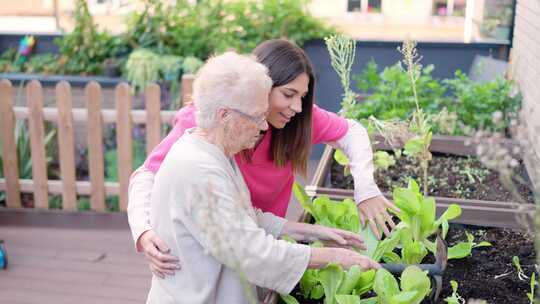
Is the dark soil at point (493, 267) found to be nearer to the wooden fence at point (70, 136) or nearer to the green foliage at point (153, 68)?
the wooden fence at point (70, 136)

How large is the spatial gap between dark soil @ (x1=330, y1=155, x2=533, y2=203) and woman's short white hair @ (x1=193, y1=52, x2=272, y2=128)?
4.81ft

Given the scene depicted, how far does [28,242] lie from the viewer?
417 cm

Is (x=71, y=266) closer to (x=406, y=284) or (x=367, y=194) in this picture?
(x=367, y=194)

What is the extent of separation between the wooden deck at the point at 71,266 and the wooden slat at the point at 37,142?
8.1 inches

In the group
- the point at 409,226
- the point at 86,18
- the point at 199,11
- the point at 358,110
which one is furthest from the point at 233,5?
the point at 409,226

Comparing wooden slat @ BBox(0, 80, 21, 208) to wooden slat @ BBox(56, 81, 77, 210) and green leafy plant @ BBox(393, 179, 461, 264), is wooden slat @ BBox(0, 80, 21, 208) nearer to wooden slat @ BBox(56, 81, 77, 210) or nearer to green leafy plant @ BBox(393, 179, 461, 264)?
wooden slat @ BBox(56, 81, 77, 210)

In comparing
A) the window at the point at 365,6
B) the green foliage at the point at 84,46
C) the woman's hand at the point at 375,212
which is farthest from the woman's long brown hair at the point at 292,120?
the window at the point at 365,6

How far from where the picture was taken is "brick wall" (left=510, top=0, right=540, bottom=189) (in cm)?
296

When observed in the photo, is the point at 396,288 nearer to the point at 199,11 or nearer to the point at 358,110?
the point at 358,110

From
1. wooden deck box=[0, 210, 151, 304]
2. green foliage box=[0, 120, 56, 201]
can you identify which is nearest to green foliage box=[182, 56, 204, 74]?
green foliage box=[0, 120, 56, 201]

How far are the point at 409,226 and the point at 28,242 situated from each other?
2.90 meters

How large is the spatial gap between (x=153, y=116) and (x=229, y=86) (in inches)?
122

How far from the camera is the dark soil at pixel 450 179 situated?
2771mm

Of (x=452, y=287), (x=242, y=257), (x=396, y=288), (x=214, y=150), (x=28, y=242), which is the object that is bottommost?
(x=28, y=242)
